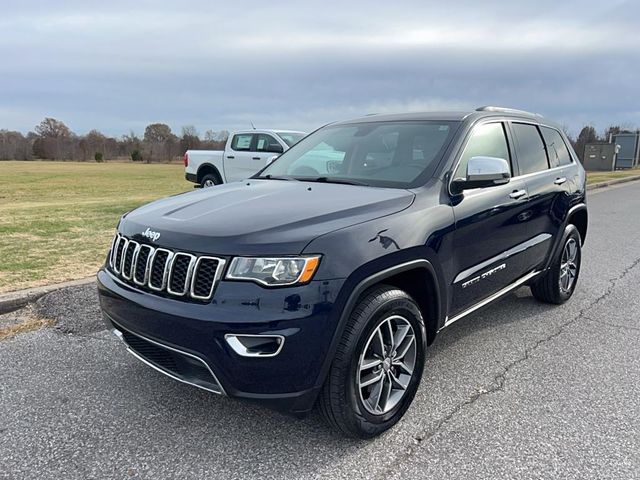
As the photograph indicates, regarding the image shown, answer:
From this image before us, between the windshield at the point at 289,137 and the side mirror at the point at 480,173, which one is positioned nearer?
the side mirror at the point at 480,173

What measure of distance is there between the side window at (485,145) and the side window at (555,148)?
3.27ft

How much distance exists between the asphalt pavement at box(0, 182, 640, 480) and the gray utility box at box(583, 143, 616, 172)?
125ft

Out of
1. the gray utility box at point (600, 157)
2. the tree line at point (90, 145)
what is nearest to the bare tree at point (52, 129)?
the tree line at point (90, 145)

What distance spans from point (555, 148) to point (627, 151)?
41.9 m

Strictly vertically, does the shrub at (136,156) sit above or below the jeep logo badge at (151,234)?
above

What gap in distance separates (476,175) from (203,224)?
5.72 feet

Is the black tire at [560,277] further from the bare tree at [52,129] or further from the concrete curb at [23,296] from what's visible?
the bare tree at [52,129]

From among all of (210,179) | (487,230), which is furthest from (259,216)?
(210,179)

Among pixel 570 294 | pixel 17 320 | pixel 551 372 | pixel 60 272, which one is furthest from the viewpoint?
pixel 60 272

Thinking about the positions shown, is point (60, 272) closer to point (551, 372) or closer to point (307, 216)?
point (307, 216)

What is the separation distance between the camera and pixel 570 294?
17.3 feet

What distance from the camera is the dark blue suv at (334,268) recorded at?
7.90 ft

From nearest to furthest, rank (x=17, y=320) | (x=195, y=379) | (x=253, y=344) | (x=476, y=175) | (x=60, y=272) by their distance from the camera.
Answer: (x=253, y=344) < (x=195, y=379) < (x=476, y=175) < (x=17, y=320) < (x=60, y=272)

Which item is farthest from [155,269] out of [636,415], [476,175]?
[636,415]
